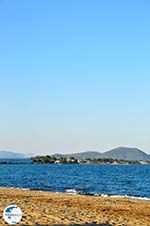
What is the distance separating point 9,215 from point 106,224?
4.40 metres

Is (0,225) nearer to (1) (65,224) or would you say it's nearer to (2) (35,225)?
(2) (35,225)

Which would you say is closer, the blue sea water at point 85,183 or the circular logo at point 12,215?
the circular logo at point 12,215

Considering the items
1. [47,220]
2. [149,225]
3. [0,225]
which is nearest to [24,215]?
[47,220]

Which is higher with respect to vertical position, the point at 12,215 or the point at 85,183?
the point at 85,183

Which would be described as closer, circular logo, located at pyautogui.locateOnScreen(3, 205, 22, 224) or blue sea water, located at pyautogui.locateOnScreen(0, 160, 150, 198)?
circular logo, located at pyautogui.locateOnScreen(3, 205, 22, 224)

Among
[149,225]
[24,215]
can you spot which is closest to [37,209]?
[24,215]

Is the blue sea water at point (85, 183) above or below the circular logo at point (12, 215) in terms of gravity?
above

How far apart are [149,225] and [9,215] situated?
743 cm

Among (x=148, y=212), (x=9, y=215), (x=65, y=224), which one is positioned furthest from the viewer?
(x=148, y=212)

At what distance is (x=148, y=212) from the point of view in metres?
28.3

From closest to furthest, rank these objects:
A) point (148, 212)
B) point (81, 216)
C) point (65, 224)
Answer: point (65, 224) < point (81, 216) < point (148, 212)

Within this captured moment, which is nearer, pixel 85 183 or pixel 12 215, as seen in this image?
pixel 12 215

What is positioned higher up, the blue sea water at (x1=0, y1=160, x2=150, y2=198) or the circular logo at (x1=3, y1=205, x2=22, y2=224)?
the blue sea water at (x1=0, y1=160, x2=150, y2=198)

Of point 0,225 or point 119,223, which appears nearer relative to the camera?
point 0,225
